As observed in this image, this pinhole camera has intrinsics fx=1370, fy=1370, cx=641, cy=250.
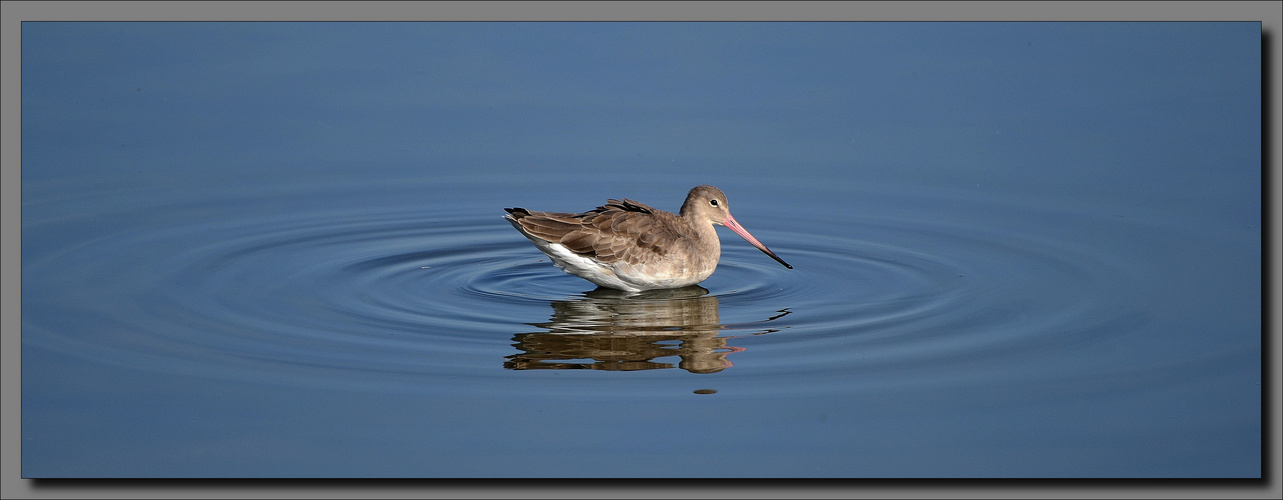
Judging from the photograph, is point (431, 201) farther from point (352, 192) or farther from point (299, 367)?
point (299, 367)

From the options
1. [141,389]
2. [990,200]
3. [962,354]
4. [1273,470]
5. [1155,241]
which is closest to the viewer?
[1273,470]

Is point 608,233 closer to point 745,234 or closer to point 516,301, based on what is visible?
point 516,301

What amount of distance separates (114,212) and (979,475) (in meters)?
9.79

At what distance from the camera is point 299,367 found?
10188 millimetres

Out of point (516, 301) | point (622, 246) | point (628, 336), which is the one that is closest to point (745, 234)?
point (622, 246)

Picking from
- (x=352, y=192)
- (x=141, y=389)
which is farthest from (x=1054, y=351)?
(x=352, y=192)

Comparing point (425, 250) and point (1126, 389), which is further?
point (425, 250)

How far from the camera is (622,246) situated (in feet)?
42.2

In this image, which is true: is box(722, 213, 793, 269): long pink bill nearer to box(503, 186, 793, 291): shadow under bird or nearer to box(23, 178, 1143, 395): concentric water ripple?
box(23, 178, 1143, 395): concentric water ripple

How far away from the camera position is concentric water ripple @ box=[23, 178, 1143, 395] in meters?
10.4

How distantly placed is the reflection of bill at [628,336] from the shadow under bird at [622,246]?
0.20 meters

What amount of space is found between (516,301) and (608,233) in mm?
1241

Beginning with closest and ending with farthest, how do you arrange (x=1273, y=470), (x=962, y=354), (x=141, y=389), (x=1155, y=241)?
(x=1273, y=470) → (x=141, y=389) → (x=962, y=354) → (x=1155, y=241)

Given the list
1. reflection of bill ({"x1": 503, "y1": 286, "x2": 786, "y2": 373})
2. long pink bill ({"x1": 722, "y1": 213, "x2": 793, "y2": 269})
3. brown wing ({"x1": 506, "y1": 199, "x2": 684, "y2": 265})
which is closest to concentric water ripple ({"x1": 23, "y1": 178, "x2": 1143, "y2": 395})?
reflection of bill ({"x1": 503, "y1": 286, "x2": 786, "y2": 373})
